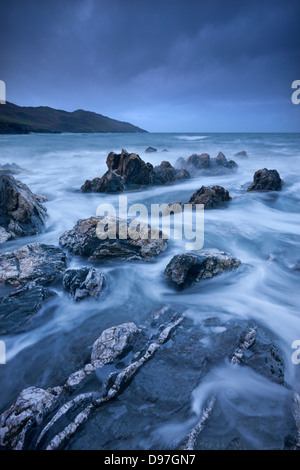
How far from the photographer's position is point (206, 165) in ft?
Answer: 58.3

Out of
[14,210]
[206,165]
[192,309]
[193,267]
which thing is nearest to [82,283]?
[192,309]

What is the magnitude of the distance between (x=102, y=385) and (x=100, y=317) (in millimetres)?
1450

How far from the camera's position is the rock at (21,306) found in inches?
149

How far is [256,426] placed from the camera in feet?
7.77

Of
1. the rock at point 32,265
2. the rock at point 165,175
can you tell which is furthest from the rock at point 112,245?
the rock at point 165,175

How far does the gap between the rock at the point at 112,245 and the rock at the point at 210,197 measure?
449 centimetres

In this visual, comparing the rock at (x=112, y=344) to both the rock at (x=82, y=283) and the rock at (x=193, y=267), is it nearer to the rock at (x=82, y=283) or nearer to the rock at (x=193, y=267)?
the rock at (x=82, y=283)

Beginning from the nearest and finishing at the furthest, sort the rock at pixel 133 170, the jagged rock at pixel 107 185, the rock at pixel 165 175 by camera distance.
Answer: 1. the jagged rock at pixel 107 185
2. the rock at pixel 133 170
3. the rock at pixel 165 175

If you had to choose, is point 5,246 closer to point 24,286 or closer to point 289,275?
point 24,286

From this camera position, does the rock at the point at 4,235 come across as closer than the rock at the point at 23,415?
No

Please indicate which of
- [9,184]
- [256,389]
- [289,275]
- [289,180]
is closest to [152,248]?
[289,275]

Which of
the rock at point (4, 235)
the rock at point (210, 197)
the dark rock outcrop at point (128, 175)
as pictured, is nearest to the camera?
the rock at point (4, 235)

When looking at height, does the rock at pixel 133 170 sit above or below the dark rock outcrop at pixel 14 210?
above

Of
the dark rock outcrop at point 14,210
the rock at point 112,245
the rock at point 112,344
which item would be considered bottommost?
the rock at point 112,344
